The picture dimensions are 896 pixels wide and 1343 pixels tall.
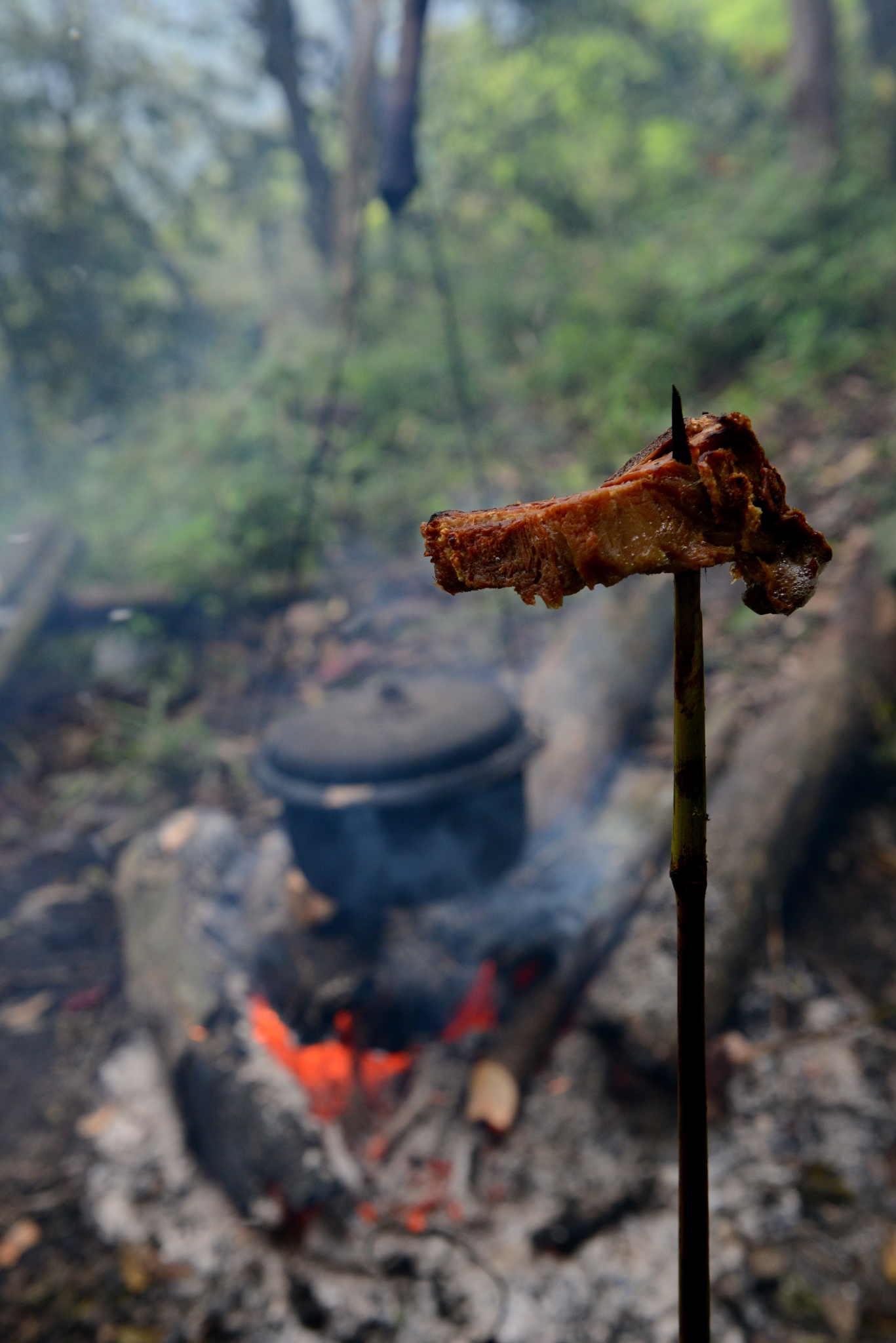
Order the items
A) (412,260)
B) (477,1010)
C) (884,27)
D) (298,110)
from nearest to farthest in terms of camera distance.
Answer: (477,1010), (884,27), (412,260), (298,110)

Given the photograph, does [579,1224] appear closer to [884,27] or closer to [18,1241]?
[18,1241]

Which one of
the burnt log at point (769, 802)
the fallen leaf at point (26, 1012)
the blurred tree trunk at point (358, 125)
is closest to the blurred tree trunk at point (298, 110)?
the blurred tree trunk at point (358, 125)

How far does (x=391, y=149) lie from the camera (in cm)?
344

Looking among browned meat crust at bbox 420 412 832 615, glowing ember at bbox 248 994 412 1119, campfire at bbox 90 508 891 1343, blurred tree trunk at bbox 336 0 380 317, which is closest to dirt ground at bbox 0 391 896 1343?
campfire at bbox 90 508 891 1343

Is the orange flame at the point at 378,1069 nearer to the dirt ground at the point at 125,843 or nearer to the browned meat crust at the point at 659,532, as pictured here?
the dirt ground at the point at 125,843

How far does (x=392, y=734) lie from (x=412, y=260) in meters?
11.3

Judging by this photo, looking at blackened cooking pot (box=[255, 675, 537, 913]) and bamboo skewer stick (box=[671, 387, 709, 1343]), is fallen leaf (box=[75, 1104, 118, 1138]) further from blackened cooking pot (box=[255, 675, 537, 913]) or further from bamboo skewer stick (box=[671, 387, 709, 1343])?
bamboo skewer stick (box=[671, 387, 709, 1343])

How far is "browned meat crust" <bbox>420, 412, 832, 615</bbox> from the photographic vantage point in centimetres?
60

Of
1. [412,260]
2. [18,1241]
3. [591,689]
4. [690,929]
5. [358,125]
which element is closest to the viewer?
[690,929]

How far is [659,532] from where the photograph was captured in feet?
1.98

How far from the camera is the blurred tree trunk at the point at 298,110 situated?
12.0 meters

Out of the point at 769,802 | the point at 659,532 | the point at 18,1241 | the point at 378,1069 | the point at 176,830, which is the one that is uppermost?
the point at 659,532

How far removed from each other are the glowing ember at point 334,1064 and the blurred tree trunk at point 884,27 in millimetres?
12640

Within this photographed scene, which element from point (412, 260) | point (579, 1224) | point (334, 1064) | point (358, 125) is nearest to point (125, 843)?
point (334, 1064)
